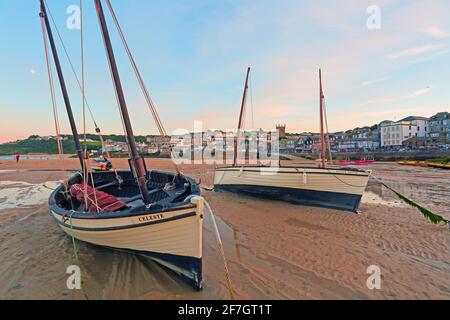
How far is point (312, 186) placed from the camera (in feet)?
36.1

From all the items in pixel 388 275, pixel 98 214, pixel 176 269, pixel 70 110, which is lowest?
pixel 388 275

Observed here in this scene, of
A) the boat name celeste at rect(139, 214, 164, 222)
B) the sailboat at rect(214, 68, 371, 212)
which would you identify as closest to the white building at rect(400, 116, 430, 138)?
the sailboat at rect(214, 68, 371, 212)

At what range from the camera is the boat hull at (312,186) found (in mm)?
10445

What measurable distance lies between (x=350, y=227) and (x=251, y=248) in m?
4.14

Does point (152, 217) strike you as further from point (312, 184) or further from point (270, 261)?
point (312, 184)

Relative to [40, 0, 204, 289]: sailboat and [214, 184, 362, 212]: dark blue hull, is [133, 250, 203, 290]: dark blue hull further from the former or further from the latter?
[214, 184, 362, 212]: dark blue hull

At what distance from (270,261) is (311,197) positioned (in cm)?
624

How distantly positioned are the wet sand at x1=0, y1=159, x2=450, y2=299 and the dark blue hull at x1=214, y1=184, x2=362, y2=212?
0.96 meters

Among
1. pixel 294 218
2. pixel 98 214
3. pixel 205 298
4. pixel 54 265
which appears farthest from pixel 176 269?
pixel 294 218

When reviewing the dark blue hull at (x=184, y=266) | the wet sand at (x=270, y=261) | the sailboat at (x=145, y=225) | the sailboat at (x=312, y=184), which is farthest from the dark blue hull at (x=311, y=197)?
the dark blue hull at (x=184, y=266)

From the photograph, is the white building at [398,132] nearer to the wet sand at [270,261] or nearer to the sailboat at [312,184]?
the sailboat at [312,184]

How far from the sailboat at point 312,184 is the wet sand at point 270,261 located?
1132 mm
